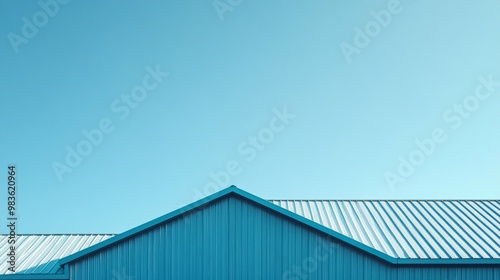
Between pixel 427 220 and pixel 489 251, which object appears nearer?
pixel 489 251

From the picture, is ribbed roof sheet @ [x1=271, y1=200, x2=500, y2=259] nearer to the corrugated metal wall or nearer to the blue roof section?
the corrugated metal wall

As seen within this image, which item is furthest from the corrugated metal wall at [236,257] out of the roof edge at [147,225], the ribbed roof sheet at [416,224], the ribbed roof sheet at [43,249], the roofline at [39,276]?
the ribbed roof sheet at [43,249]

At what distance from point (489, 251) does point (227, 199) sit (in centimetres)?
961

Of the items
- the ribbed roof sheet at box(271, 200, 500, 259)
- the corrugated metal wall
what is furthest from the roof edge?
the ribbed roof sheet at box(271, 200, 500, 259)

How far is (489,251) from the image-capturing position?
16.3m

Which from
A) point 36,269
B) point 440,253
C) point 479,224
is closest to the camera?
point 440,253

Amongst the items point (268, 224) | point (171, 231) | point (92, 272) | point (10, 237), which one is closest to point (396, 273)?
point (268, 224)

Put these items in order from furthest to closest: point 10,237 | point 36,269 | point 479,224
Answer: point 10,237 < point 479,224 < point 36,269

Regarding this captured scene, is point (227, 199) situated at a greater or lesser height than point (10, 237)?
greater

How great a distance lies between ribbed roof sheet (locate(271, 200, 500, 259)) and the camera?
1645 cm

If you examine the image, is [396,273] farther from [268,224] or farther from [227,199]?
[227,199]

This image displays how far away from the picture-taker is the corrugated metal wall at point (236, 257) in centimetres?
1630

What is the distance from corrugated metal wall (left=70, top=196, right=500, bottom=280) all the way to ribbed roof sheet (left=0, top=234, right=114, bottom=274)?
84.5 inches

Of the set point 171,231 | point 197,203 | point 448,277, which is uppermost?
point 197,203
